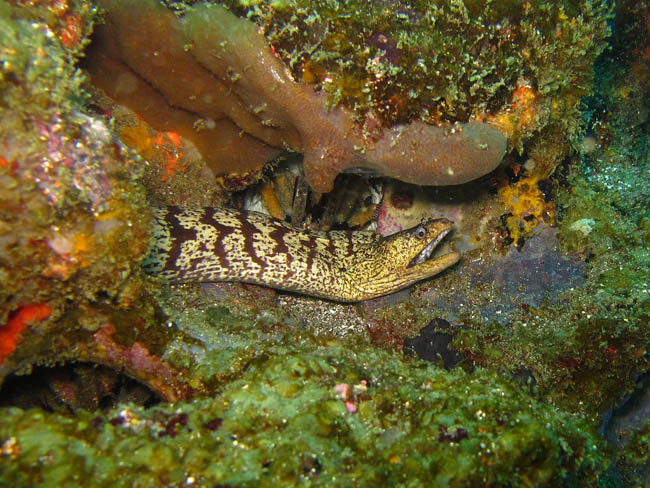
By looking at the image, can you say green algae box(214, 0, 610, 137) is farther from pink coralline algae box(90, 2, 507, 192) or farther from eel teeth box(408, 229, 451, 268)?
eel teeth box(408, 229, 451, 268)

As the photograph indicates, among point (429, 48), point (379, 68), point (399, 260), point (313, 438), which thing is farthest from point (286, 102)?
point (313, 438)

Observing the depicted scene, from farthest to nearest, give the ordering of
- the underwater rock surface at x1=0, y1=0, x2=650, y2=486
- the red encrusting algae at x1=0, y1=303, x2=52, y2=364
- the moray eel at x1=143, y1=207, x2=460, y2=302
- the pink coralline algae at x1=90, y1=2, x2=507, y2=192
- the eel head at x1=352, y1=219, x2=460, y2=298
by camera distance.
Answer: the eel head at x1=352, y1=219, x2=460, y2=298 < the moray eel at x1=143, y1=207, x2=460, y2=302 < the pink coralline algae at x1=90, y1=2, x2=507, y2=192 < the red encrusting algae at x1=0, y1=303, x2=52, y2=364 < the underwater rock surface at x1=0, y1=0, x2=650, y2=486

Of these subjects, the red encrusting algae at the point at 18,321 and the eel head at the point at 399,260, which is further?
the eel head at the point at 399,260

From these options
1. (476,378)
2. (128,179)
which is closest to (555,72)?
(476,378)

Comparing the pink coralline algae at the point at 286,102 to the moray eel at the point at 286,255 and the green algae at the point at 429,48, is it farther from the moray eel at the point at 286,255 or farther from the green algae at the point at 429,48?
the moray eel at the point at 286,255

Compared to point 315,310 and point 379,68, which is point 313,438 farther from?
point 315,310

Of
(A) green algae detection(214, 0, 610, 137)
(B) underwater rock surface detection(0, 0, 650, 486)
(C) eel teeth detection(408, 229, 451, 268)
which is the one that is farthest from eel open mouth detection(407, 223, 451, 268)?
(A) green algae detection(214, 0, 610, 137)

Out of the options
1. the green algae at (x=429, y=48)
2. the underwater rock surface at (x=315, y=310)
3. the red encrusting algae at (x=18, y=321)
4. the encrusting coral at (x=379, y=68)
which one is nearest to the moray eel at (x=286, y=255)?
the underwater rock surface at (x=315, y=310)
